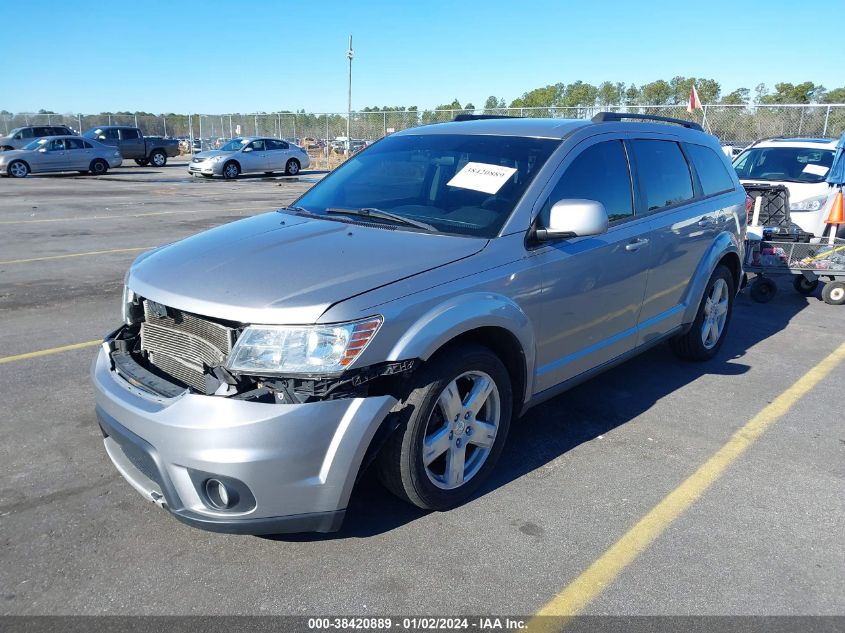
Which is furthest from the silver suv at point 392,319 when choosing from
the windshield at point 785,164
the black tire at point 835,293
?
the windshield at point 785,164

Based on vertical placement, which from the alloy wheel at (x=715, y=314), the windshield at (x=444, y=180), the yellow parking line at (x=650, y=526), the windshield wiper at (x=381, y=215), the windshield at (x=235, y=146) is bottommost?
the yellow parking line at (x=650, y=526)

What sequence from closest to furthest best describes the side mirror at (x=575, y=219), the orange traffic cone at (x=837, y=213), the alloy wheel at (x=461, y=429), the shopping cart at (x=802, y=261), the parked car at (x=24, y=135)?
the alloy wheel at (x=461, y=429)
the side mirror at (x=575, y=219)
the shopping cart at (x=802, y=261)
the orange traffic cone at (x=837, y=213)
the parked car at (x=24, y=135)

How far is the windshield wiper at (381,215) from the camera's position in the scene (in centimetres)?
362

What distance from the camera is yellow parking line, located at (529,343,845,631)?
8.97 feet

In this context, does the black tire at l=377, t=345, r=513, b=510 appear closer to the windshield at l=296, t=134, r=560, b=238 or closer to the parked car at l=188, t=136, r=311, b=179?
the windshield at l=296, t=134, r=560, b=238

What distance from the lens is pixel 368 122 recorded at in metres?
37.5

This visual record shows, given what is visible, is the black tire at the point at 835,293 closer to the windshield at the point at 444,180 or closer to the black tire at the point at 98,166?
the windshield at the point at 444,180

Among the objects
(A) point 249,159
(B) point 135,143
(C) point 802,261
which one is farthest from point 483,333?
(B) point 135,143

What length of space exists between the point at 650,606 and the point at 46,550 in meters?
2.56

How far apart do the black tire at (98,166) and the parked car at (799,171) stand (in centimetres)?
2369

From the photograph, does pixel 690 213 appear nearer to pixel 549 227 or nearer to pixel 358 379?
pixel 549 227

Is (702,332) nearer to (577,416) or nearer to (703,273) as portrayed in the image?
(703,273)

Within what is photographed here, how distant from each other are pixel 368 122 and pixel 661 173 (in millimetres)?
34385

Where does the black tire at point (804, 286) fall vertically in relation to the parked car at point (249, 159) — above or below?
below
